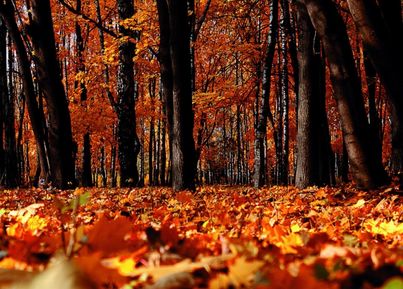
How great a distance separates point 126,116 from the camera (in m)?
13.8

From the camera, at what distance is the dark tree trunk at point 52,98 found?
9602 mm

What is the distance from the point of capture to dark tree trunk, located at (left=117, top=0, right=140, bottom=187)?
13.4 metres

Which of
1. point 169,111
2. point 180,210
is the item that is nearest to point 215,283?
point 180,210

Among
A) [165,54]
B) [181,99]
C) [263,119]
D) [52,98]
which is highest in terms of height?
[165,54]

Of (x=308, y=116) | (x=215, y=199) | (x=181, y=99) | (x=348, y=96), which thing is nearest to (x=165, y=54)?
(x=181, y=99)

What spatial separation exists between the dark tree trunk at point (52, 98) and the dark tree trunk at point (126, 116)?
3466 millimetres

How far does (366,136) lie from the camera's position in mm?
5715

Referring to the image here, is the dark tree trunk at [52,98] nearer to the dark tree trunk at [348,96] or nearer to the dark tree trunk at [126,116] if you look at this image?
the dark tree trunk at [126,116]

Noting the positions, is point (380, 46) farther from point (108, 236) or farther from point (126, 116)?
point (126, 116)

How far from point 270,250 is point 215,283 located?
2.07 feet

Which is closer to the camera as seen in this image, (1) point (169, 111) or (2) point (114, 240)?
(2) point (114, 240)

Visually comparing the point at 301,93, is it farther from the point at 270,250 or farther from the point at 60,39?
the point at 60,39

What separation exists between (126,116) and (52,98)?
4.14 metres

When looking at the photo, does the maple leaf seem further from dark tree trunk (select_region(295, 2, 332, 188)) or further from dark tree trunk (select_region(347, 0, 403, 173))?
dark tree trunk (select_region(295, 2, 332, 188))
